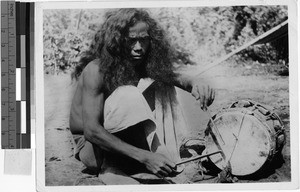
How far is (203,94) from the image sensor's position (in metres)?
1.13

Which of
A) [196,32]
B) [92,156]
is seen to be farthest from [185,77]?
[92,156]

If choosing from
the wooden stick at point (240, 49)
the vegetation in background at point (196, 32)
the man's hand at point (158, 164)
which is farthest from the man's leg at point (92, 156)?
the wooden stick at point (240, 49)

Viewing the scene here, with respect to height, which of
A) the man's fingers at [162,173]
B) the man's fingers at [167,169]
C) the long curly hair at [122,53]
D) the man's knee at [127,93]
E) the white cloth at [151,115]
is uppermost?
the long curly hair at [122,53]

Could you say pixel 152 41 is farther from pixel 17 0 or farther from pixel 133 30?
pixel 17 0

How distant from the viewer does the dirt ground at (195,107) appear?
112cm

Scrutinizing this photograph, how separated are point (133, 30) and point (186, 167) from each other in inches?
16.8

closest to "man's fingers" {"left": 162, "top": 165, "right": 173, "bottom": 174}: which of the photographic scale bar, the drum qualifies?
the drum

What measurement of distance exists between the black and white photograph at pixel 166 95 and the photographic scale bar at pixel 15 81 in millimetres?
53

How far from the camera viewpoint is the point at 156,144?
111cm

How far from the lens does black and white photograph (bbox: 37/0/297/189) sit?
1.11m

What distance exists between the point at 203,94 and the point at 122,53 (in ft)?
0.87

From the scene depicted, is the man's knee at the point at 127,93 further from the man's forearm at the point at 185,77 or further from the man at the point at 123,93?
the man's forearm at the point at 185,77

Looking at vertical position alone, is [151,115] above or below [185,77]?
below

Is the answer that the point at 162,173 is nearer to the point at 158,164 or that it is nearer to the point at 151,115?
the point at 158,164
